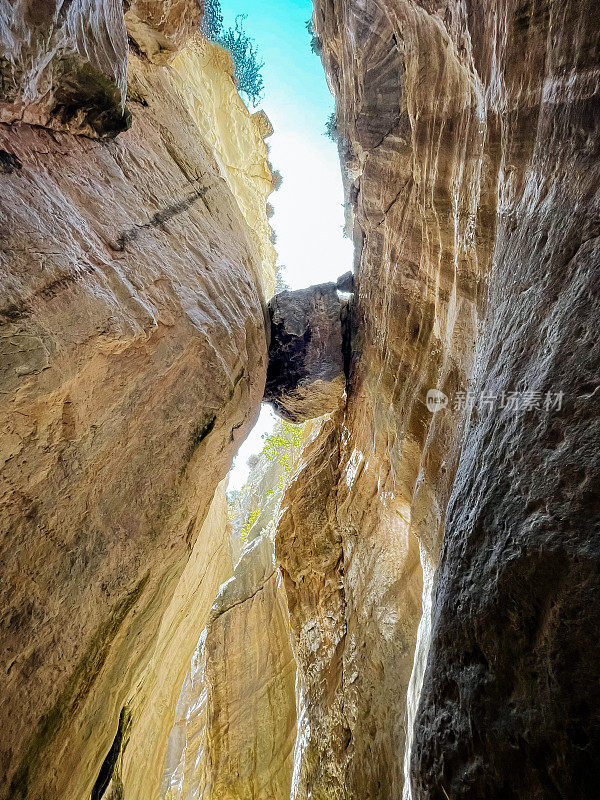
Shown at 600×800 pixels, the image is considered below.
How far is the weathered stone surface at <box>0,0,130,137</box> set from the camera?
11.0 feet

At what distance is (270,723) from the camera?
965 cm

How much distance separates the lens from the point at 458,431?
196 inches

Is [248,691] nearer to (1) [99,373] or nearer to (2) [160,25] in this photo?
(1) [99,373]

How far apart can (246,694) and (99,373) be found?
9.39m

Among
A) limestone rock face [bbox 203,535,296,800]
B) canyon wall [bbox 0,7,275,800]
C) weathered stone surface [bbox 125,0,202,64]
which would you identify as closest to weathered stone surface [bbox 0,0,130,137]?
canyon wall [bbox 0,7,275,800]

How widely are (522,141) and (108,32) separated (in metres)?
4.70

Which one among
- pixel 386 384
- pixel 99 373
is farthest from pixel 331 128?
pixel 99 373

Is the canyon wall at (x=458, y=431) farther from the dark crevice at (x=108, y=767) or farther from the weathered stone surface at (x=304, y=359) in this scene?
the dark crevice at (x=108, y=767)

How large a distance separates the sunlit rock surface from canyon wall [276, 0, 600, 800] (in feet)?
6.15

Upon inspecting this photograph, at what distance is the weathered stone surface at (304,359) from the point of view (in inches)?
335

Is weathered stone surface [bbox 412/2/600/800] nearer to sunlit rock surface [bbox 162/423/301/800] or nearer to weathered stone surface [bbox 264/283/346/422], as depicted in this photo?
weathered stone surface [bbox 264/283/346/422]

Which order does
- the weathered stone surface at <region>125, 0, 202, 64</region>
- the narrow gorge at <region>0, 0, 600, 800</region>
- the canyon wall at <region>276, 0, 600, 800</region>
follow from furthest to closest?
1. the weathered stone surface at <region>125, 0, 202, 64</region>
2. the narrow gorge at <region>0, 0, 600, 800</region>
3. the canyon wall at <region>276, 0, 600, 800</region>

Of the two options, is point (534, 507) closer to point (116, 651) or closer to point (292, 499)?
point (116, 651)

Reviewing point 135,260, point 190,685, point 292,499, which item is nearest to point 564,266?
point 135,260
